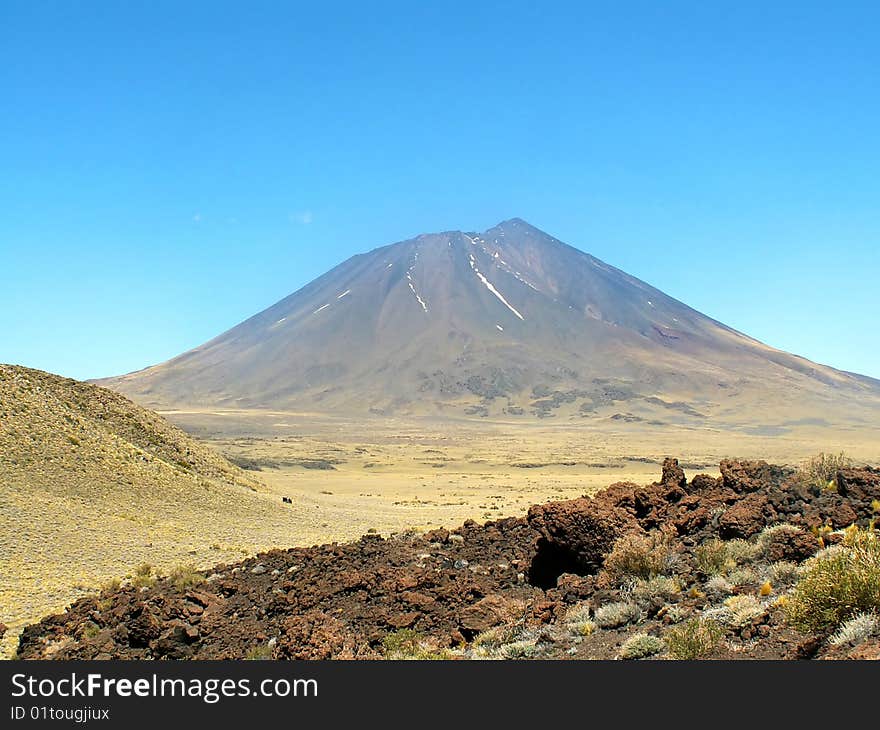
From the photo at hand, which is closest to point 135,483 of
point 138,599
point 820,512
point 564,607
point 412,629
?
point 138,599

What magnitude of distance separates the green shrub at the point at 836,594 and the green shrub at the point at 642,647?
1199 mm

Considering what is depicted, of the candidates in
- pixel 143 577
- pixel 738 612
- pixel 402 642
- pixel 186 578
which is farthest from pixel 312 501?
pixel 738 612

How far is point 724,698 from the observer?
507 cm

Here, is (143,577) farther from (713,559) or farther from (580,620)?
(713,559)

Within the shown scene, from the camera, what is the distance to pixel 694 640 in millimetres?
6184

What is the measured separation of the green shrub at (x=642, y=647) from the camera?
6.52 m

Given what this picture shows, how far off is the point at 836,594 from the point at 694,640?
1.26 m

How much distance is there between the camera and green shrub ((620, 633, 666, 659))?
6520mm

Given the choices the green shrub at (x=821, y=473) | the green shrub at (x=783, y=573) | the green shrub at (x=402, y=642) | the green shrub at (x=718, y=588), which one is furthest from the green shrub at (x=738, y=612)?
the green shrub at (x=821, y=473)

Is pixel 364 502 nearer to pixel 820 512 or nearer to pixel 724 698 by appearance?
pixel 820 512

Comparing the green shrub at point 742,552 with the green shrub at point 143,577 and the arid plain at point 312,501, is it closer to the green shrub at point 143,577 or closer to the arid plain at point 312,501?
the arid plain at point 312,501

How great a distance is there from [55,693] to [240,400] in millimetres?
172299

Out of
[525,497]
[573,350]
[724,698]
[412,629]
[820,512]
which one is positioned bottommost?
[525,497]

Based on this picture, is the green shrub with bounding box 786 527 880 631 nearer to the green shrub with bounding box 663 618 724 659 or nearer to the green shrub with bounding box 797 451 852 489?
the green shrub with bounding box 663 618 724 659
